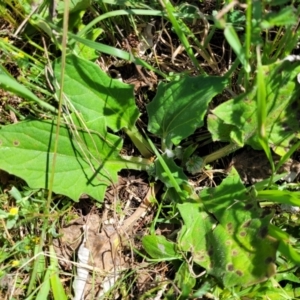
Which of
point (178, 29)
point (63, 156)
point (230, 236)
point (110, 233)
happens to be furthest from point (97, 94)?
point (230, 236)

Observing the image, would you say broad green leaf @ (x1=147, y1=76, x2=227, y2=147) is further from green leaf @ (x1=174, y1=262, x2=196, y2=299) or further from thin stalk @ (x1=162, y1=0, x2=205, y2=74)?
green leaf @ (x1=174, y1=262, x2=196, y2=299)

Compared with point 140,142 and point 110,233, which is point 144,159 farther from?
point 110,233

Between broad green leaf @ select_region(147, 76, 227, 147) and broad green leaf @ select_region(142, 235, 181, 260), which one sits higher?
broad green leaf @ select_region(147, 76, 227, 147)

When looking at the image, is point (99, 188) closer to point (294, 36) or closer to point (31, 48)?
point (31, 48)

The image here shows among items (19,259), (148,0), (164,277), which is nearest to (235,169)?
(164,277)

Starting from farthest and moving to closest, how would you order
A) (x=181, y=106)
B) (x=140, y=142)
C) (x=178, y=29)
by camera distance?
(x=140, y=142) → (x=181, y=106) → (x=178, y=29)

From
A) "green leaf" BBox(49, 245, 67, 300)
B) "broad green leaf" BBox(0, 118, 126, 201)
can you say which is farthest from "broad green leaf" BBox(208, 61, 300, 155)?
"green leaf" BBox(49, 245, 67, 300)

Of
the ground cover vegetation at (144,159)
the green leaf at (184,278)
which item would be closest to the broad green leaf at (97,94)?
the ground cover vegetation at (144,159)
